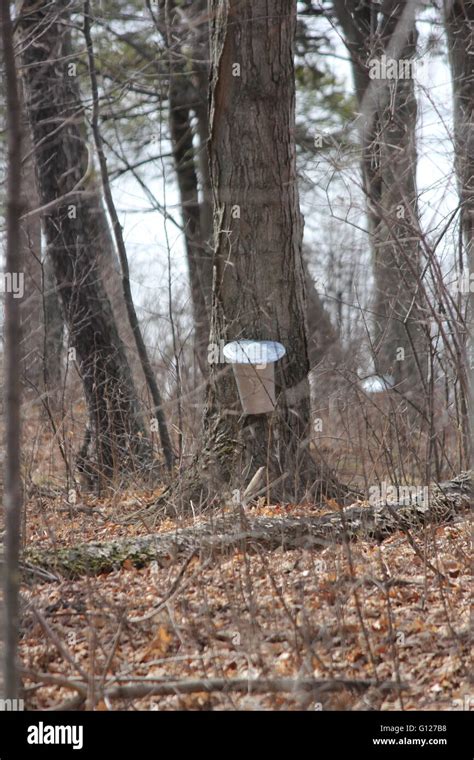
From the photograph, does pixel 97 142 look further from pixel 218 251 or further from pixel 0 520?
pixel 0 520

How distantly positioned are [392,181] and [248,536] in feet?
17.3

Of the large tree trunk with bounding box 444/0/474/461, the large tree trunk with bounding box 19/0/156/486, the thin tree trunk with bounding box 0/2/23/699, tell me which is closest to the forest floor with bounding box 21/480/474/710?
the thin tree trunk with bounding box 0/2/23/699

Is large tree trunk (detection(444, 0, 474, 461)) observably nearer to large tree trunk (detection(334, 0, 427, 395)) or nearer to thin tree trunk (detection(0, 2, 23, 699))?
large tree trunk (detection(334, 0, 427, 395))

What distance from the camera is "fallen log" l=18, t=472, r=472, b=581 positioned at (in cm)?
439

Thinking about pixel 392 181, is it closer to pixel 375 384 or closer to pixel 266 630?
pixel 375 384

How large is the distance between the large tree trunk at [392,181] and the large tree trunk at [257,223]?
55 cm

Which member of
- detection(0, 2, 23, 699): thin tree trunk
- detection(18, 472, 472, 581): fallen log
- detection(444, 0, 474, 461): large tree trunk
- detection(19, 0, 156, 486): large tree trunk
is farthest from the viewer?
detection(19, 0, 156, 486): large tree trunk

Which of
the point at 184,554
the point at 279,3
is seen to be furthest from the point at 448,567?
the point at 279,3

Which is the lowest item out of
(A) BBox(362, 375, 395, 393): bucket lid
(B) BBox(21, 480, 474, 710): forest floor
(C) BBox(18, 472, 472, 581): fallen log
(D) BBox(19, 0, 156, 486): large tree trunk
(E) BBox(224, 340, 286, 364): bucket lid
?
(B) BBox(21, 480, 474, 710): forest floor

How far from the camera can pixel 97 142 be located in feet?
24.4

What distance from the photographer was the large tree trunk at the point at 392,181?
16.6 feet

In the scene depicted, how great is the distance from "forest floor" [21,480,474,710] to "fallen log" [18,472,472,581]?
8 centimetres

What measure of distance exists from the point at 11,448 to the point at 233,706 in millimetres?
1326

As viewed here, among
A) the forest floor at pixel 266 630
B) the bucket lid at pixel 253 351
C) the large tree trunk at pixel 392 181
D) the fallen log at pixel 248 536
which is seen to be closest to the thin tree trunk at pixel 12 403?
the forest floor at pixel 266 630
